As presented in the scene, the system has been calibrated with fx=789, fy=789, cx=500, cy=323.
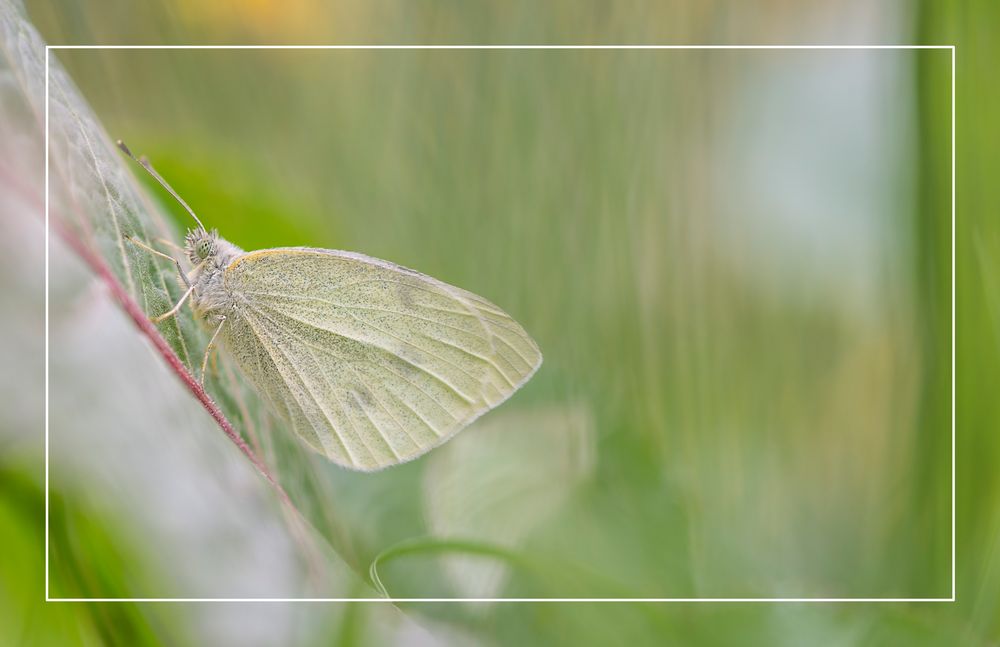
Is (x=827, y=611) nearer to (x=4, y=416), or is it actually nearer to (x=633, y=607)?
(x=633, y=607)

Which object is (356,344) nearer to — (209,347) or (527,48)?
(209,347)

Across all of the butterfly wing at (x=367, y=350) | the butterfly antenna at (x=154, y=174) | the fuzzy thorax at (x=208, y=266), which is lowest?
the butterfly wing at (x=367, y=350)

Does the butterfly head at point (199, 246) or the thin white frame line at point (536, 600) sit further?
the butterfly head at point (199, 246)

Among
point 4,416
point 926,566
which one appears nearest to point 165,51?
point 4,416

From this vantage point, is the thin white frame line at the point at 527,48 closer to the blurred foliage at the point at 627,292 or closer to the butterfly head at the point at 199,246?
the blurred foliage at the point at 627,292

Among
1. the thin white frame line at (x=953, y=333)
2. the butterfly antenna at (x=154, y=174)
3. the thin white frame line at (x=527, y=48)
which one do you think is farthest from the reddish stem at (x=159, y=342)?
the thin white frame line at (x=953, y=333)
